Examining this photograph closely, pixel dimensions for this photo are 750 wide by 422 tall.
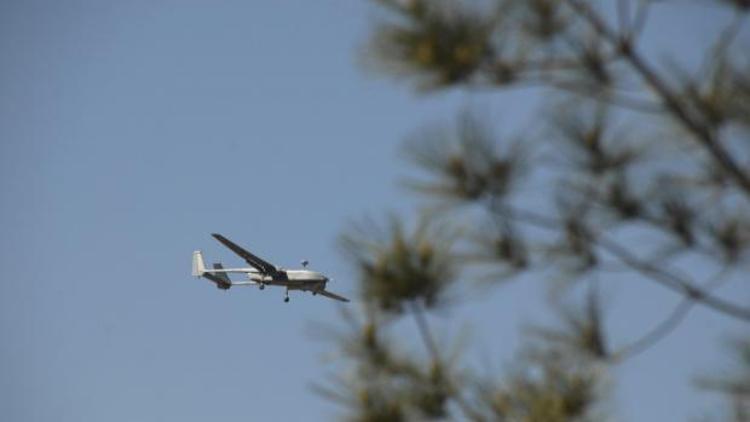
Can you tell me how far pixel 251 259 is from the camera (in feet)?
106

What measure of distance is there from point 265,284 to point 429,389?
29261 mm

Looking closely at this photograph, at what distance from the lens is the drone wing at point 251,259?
1181 inches

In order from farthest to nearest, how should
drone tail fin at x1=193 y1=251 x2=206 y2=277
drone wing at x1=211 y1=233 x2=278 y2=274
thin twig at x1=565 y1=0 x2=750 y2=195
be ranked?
1. drone tail fin at x1=193 y1=251 x2=206 y2=277
2. drone wing at x1=211 y1=233 x2=278 y2=274
3. thin twig at x1=565 y1=0 x2=750 y2=195

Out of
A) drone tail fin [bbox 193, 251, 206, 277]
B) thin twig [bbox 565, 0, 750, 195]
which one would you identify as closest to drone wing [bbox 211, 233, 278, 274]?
drone tail fin [bbox 193, 251, 206, 277]

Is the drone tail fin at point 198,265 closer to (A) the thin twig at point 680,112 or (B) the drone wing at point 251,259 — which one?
(B) the drone wing at point 251,259

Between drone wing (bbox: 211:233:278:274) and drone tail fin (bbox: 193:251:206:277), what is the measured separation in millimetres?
7354

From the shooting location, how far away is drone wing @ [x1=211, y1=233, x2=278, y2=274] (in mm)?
30000

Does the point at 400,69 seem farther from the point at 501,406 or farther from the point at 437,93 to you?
the point at 501,406

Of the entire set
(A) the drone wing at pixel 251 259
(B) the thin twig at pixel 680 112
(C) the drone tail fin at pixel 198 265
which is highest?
(C) the drone tail fin at pixel 198 265

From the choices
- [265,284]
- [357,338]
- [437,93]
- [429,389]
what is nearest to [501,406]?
[429,389]

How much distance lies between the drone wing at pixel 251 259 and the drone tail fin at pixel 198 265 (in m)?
7.35

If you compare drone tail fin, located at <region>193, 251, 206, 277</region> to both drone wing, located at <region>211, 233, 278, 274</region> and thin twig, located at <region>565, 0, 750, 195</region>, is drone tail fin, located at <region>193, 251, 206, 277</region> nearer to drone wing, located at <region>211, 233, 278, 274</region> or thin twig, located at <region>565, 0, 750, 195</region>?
drone wing, located at <region>211, 233, 278, 274</region>

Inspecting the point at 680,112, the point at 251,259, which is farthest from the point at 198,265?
the point at 680,112

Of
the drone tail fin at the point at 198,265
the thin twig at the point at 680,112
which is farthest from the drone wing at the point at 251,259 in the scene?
the thin twig at the point at 680,112
